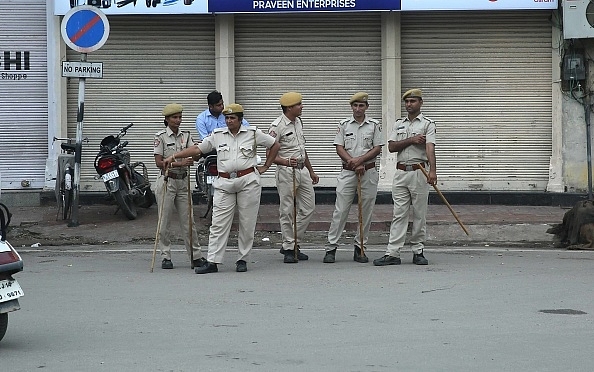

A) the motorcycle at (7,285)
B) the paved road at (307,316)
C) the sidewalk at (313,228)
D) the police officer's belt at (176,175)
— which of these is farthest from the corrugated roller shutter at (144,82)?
the motorcycle at (7,285)

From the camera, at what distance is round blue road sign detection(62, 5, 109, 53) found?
14.3 metres

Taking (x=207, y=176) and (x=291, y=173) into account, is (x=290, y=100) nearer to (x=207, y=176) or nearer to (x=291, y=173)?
(x=291, y=173)

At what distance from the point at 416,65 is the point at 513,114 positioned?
1.73 metres

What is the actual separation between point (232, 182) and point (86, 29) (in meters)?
4.10

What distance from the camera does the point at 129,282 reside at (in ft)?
35.3

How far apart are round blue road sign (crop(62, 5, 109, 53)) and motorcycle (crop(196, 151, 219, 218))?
212 cm

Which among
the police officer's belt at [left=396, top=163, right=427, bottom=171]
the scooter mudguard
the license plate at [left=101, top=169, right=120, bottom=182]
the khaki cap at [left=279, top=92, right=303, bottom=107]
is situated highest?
the khaki cap at [left=279, top=92, right=303, bottom=107]

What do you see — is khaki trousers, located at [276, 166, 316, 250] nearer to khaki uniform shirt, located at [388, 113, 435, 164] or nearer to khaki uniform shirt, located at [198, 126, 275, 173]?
khaki uniform shirt, located at [198, 126, 275, 173]

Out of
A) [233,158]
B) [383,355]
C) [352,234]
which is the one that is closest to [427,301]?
[383,355]

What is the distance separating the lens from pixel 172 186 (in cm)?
1195

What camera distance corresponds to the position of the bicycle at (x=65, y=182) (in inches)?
592

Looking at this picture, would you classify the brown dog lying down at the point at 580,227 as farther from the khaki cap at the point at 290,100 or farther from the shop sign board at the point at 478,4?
the shop sign board at the point at 478,4

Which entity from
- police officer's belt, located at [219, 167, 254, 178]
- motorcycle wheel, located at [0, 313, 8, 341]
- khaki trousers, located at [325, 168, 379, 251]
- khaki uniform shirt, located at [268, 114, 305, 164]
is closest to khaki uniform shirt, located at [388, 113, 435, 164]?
khaki trousers, located at [325, 168, 379, 251]

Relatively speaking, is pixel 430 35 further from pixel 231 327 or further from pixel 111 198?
pixel 231 327
